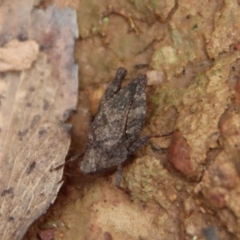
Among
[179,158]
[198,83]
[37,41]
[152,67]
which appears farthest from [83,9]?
Answer: [179,158]

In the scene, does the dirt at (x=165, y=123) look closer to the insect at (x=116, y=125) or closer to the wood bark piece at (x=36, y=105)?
the insect at (x=116, y=125)

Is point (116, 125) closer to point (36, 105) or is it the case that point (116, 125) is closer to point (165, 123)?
point (165, 123)

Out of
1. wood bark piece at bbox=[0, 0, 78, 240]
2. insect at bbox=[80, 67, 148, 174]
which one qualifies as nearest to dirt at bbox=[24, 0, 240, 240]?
insect at bbox=[80, 67, 148, 174]

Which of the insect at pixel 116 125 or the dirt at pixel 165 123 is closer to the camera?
the dirt at pixel 165 123

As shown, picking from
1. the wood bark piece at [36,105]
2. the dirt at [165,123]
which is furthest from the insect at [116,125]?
the wood bark piece at [36,105]

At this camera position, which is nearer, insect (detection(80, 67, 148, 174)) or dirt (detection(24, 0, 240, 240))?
dirt (detection(24, 0, 240, 240))

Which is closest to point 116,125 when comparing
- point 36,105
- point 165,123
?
point 165,123

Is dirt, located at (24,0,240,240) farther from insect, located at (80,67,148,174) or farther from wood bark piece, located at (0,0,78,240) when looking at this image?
wood bark piece, located at (0,0,78,240)
